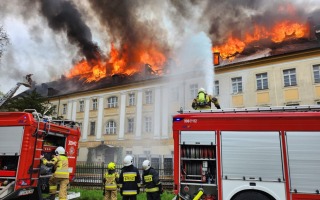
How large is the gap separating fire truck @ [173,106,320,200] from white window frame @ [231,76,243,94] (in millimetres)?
19005

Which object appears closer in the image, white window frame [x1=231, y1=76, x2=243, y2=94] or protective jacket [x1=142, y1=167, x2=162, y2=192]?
protective jacket [x1=142, y1=167, x2=162, y2=192]

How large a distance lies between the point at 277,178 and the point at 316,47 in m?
19.6

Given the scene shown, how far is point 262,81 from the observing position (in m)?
24.0

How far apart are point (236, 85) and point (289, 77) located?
4491 millimetres

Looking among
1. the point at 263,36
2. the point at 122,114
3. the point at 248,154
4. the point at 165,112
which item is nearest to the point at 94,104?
the point at 122,114

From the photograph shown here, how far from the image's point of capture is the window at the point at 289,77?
74.1ft

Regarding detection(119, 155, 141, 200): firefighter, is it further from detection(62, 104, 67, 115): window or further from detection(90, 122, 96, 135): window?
detection(62, 104, 67, 115): window

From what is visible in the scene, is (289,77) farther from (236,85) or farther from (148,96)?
(148,96)

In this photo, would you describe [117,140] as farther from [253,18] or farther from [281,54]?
[253,18]

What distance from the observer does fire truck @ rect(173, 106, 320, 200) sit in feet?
18.8

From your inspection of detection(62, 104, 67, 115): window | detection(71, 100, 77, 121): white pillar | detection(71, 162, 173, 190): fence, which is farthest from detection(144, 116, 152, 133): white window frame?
detection(71, 162, 173, 190): fence

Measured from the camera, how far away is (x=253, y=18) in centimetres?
3353

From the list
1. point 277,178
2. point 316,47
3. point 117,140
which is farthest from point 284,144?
point 117,140

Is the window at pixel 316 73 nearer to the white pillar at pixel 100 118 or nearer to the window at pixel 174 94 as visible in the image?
the window at pixel 174 94
